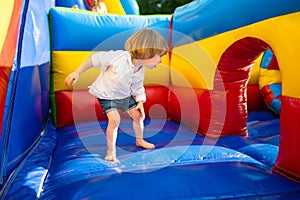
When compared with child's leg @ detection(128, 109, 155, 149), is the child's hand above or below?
above

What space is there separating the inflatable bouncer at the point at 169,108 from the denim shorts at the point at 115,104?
214 millimetres

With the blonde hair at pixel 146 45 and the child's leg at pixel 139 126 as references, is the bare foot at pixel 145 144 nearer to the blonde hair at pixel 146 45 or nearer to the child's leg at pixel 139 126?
the child's leg at pixel 139 126

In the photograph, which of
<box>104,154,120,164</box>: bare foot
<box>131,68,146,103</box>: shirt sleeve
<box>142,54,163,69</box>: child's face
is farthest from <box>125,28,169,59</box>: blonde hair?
<box>104,154,120,164</box>: bare foot

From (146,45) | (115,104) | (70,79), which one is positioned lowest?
(115,104)

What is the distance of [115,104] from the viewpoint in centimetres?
154

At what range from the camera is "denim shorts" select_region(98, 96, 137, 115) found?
152cm

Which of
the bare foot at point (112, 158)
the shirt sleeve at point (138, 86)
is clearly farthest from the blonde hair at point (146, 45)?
the bare foot at point (112, 158)

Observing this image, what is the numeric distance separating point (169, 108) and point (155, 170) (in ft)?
3.76

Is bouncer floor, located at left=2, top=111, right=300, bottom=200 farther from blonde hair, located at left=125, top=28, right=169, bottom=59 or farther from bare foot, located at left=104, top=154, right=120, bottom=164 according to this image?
blonde hair, located at left=125, top=28, right=169, bottom=59

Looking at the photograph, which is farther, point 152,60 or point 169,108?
point 169,108

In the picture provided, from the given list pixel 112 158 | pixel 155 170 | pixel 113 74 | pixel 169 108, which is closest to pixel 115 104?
pixel 113 74

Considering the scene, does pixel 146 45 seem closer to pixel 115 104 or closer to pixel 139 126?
pixel 115 104

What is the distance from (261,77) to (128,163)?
5.28 ft

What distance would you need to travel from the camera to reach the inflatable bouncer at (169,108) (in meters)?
1.26
